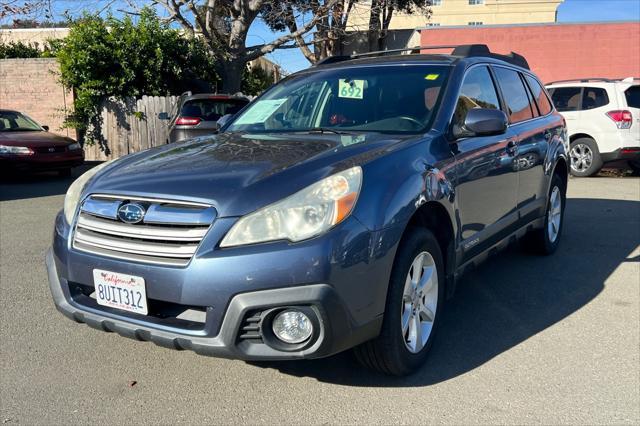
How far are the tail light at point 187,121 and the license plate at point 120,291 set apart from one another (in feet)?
28.1

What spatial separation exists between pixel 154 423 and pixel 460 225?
6.60 ft

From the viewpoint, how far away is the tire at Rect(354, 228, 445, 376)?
286cm

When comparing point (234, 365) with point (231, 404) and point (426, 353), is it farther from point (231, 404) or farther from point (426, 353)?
point (426, 353)

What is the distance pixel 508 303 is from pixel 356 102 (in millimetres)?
1876

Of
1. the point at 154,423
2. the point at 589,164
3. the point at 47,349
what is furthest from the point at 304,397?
the point at 589,164

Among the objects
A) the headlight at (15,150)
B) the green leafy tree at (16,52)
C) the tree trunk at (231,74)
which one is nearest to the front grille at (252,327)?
the headlight at (15,150)

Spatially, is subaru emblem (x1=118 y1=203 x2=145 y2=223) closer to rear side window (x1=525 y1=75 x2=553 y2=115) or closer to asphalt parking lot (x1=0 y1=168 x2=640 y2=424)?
asphalt parking lot (x1=0 y1=168 x2=640 y2=424)

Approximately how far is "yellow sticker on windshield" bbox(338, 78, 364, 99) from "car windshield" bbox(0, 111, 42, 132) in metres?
9.97

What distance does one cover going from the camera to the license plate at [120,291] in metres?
2.69

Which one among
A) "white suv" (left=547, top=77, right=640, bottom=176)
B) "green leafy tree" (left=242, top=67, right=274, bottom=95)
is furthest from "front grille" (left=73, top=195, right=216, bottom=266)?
"green leafy tree" (left=242, top=67, right=274, bottom=95)

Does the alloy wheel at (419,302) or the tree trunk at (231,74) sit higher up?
the tree trunk at (231,74)

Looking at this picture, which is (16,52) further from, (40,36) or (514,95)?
(514,95)

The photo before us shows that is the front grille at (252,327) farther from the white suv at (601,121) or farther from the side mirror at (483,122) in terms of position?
the white suv at (601,121)

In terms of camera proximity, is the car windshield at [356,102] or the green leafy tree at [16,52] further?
the green leafy tree at [16,52]
